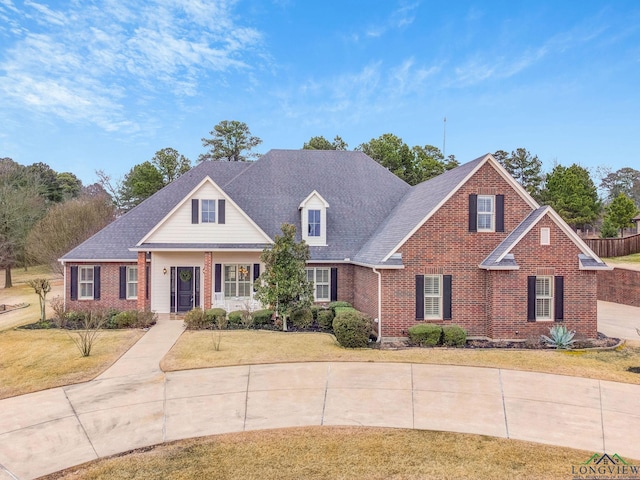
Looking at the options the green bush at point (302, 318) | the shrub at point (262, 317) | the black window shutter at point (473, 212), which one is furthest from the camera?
the shrub at point (262, 317)

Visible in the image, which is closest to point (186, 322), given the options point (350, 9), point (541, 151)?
point (350, 9)

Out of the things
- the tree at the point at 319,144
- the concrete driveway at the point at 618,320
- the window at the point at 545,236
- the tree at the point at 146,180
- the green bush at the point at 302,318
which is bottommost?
the concrete driveway at the point at 618,320

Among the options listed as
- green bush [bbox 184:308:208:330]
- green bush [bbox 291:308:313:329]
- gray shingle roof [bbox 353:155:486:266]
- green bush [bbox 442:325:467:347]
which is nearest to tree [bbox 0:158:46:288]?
green bush [bbox 184:308:208:330]

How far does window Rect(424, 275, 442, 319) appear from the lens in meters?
14.6

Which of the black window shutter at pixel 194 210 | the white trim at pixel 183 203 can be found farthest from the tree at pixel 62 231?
the black window shutter at pixel 194 210

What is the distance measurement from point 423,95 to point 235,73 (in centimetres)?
1386

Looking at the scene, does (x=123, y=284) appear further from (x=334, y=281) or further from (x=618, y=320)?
(x=618, y=320)

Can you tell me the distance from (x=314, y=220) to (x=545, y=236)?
10364mm

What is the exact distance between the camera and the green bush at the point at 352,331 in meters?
12.7

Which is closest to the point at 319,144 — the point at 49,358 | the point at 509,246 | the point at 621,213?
the point at 509,246

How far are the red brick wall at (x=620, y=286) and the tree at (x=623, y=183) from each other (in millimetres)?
64996

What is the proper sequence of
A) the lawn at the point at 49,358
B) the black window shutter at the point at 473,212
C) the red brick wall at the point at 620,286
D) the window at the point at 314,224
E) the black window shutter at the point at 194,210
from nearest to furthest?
the lawn at the point at 49,358
the black window shutter at the point at 473,212
the black window shutter at the point at 194,210
the window at the point at 314,224
the red brick wall at the point at 620,286

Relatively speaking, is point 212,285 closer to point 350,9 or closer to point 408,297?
point 408,297

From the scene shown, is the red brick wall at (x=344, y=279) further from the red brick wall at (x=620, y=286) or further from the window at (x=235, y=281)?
the red brick wall at (x=620, y=286)
